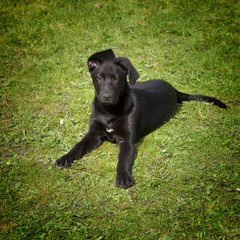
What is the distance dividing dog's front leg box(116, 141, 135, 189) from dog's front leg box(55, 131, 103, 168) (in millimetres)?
386

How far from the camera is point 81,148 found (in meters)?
3.84

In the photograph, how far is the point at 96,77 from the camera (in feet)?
12.5

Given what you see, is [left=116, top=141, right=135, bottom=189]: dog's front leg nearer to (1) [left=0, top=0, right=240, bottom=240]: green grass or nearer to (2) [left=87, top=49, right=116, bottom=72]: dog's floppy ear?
(1) [left=0, top=0, right=240, bottom=240]: green grass

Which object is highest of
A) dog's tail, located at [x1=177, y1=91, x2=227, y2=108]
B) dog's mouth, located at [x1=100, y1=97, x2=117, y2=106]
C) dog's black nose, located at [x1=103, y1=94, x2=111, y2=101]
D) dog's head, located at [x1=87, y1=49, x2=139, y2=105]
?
dog's head, located at [x1=87, y1=49, x2=139, y2=105]

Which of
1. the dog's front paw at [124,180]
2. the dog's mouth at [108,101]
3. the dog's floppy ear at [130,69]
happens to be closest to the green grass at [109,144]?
the dog's front paw at [124,180]

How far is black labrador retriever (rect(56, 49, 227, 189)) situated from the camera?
3643mm

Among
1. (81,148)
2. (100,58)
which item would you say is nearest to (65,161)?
(81,148)

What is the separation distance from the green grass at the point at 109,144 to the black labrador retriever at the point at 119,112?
0.15 meters

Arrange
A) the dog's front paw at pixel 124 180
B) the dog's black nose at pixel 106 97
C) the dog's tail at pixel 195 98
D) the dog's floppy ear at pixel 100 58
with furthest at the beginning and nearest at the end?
the dog's tail at pixel 195 98
the dog's floppy ear at pixel 100 58
the dog's black nose at pixel 106 97
the dog's front paw at pixel 124 180

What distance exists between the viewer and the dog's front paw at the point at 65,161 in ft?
11.8

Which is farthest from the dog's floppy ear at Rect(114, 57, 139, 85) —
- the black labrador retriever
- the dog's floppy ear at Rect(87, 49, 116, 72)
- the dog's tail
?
the dog's tail

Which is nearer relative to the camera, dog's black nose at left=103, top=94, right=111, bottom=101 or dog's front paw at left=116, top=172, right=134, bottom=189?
dog's front paw at left=116, top=172, right=134, bottom=189

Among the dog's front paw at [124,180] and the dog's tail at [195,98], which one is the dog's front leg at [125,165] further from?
the dog's tail at [195,98]

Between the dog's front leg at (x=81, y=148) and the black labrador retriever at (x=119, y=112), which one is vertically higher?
the black labrador retriever at (x=119, y=112)
